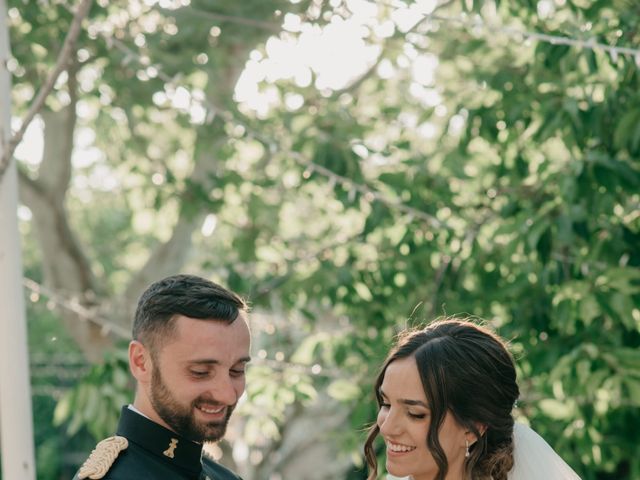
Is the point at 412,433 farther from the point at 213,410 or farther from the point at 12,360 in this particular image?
the point at 12,360

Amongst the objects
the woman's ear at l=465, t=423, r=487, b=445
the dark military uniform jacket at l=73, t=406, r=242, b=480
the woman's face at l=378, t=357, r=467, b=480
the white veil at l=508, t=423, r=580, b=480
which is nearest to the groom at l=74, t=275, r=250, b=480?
the dark military uniform jacket at l=73, t=406, r=242, b=480

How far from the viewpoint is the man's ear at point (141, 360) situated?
2965 mm

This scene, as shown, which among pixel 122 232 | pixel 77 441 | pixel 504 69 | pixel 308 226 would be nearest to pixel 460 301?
pixel 504 69

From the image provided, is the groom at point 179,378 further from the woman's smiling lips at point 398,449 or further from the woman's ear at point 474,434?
the woman's ear at point 474,434

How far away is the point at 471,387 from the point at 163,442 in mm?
882

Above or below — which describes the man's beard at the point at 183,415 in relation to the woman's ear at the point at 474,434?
above

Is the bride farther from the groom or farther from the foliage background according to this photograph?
the foliage background

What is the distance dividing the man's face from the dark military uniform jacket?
0.13 feet

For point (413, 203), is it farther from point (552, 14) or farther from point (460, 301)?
point (552, 14)

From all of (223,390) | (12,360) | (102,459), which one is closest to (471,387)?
(223,390)

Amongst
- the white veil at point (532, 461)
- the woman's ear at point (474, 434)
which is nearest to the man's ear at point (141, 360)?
the woman's ear at point (474, 434)

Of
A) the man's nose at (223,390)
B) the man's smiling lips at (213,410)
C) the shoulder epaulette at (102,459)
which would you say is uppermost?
the man's nose at (223,390)

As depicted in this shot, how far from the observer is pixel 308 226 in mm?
10492

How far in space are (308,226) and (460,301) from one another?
15.8 ft
